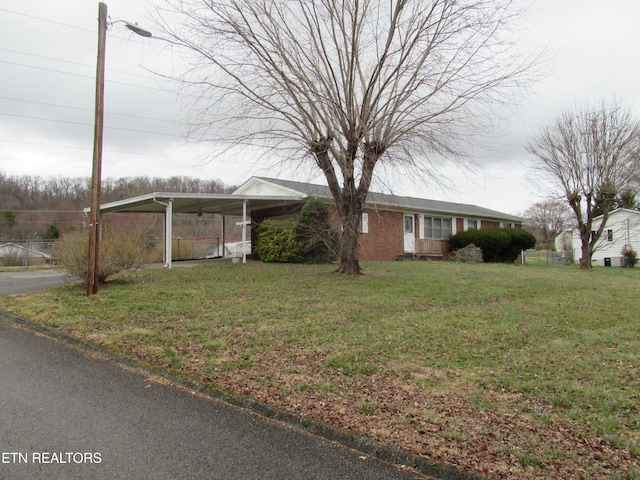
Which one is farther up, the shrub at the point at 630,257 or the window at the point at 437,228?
the window at the point at 437,228

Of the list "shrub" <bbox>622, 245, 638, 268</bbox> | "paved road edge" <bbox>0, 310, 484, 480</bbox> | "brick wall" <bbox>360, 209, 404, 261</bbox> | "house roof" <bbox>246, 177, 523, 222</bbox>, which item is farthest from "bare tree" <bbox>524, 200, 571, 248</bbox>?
"paved road edge" <bbox>0, 310, 484, 480</bbox>

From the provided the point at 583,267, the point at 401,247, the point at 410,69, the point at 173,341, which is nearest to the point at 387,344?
the point at 173,341

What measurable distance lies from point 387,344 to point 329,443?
264cm

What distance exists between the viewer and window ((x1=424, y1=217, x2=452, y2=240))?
23.6m

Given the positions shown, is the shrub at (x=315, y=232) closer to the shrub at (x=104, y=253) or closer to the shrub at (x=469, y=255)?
the shrub at (x=104, y=253)

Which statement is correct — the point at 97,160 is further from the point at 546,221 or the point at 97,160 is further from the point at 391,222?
the point at 546,221

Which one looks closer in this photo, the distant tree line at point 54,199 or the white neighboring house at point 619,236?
the white neighboring house at point 619,236

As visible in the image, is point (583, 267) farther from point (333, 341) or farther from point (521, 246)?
point (333, 341)

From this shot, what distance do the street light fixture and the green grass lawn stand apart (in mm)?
595

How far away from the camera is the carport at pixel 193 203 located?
15.1m

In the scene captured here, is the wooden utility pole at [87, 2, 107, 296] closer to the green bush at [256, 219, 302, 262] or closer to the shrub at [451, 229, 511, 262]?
the green bush at [256, 219, 302, 262]

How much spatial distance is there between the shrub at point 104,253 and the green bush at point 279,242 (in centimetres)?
606

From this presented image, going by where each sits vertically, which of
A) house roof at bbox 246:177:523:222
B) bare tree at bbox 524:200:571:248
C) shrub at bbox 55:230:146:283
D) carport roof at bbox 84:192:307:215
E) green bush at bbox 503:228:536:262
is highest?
bare tree at bbox 524:200:571:248

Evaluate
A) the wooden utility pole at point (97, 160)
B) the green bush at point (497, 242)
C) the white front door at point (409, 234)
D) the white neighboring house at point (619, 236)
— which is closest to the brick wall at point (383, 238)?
the white front door at point (409, 234)
